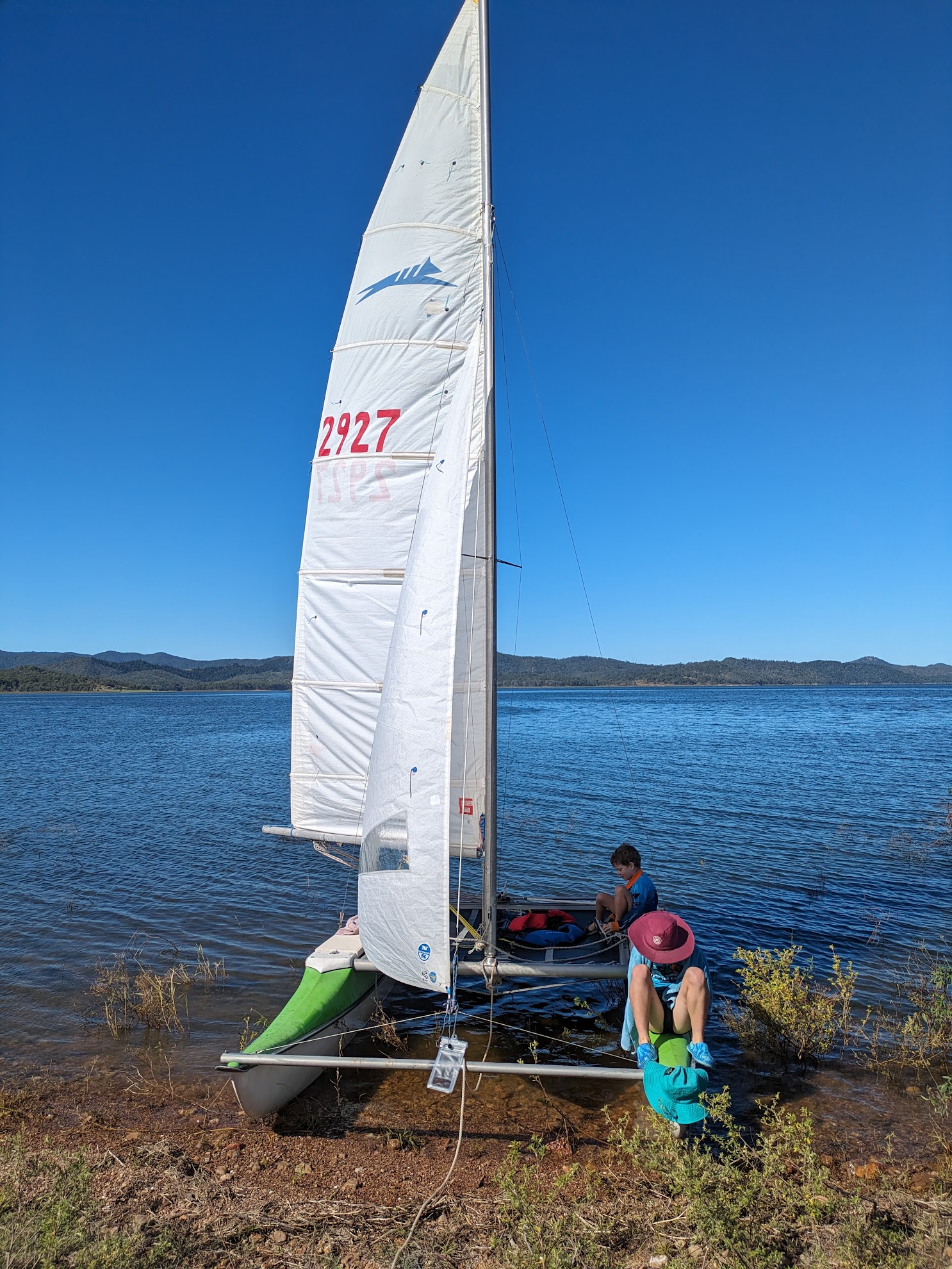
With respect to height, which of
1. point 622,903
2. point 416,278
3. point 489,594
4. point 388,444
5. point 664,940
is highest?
point 416,278

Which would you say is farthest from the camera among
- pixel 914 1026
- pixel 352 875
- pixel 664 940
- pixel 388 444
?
pixel 352 875

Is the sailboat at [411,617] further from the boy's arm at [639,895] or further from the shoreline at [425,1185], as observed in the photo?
the shoreline at [425,1185]

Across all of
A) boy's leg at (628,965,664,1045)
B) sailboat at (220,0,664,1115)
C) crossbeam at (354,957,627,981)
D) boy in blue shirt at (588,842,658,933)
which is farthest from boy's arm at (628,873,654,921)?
boy's leg at (628,965,664,1045)

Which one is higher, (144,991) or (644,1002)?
(644,1002)

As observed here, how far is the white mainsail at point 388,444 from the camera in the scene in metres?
8.12

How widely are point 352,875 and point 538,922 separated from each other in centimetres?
699

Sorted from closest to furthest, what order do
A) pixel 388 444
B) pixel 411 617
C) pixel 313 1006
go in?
pixel 411 617
pixel 313 1006
pixel 388 444

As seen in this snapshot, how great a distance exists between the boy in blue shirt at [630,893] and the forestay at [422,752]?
7.85 feet

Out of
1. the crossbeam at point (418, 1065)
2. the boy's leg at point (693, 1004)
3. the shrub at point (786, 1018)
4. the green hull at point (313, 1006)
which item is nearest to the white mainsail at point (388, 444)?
the green hull at point (313, 1006)

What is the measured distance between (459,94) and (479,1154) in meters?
9.97

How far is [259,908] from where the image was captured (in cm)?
1224

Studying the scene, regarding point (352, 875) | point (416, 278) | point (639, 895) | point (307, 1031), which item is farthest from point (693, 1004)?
point (352, 875)

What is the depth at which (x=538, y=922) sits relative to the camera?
855 centimetres

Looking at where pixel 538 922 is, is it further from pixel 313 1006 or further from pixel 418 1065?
pixel 418 1065
